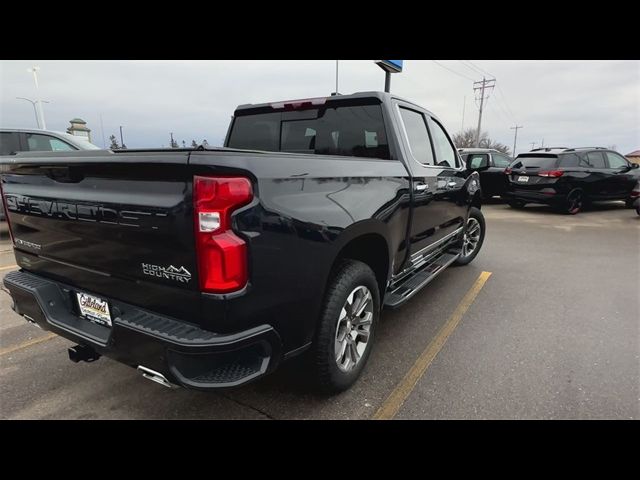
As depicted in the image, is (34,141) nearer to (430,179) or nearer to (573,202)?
(430,179)

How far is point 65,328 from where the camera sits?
207 centimetres

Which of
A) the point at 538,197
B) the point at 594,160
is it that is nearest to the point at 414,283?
the point at 538,197

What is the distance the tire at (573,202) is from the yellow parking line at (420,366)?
751 cm

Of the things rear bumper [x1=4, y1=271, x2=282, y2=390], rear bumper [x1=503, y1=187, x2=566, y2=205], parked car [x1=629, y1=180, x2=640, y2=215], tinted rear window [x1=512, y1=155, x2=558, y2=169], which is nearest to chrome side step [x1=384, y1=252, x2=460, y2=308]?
rear bumper [x1=4, y1=271, x2=282, y2=390]

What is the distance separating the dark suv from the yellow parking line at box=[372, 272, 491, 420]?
714 cm

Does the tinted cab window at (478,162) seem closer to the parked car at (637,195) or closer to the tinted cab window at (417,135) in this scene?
the tinted cab window at (417,135)

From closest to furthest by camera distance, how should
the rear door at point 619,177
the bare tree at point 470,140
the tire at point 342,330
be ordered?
the tire at point 342,330, the rear door at point 619,177, the bare tree at point 470,140

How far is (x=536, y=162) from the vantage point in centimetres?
1012

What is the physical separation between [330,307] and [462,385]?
3.88 ft

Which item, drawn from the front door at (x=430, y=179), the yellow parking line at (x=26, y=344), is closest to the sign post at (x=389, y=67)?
the front door at (x=430, y=179)

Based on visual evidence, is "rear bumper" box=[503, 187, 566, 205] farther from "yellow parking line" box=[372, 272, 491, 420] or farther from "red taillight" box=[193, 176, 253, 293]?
"red taillight" box=[193, 176, 253, 293]

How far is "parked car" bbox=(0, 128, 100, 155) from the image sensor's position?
22.0ft

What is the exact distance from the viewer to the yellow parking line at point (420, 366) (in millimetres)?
2365
